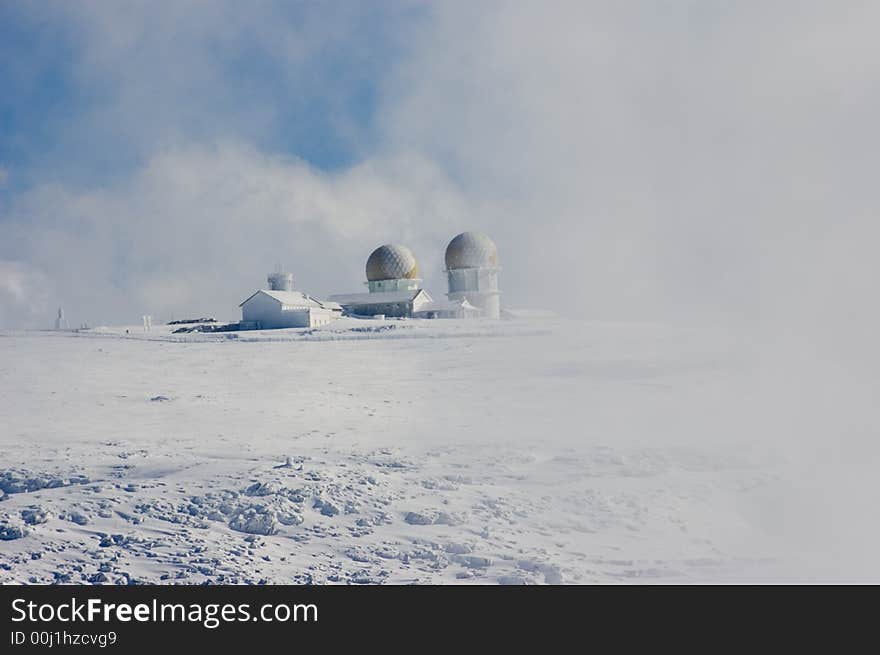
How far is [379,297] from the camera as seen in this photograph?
185 feet

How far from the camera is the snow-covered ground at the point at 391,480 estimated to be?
Result: 7.33 m

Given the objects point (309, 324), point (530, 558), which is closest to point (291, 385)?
point (530, 558)

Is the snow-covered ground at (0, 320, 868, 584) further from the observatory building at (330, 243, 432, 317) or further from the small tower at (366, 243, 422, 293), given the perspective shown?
the small tower at (366, 243, 422, 293)

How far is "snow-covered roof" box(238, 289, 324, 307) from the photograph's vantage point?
47053mm

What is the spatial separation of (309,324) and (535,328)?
1688cm

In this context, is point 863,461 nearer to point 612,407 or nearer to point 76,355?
point 612,407

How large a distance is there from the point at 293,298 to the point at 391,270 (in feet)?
40.2

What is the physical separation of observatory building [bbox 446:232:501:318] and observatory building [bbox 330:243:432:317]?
3132 mm

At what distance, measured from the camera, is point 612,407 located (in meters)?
15.3

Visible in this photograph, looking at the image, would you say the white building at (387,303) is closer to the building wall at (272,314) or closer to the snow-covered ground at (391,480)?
the building wall at (272,314)

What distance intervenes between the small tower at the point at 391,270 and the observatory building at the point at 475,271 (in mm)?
3234

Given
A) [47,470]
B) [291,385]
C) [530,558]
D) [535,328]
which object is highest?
[535,328]

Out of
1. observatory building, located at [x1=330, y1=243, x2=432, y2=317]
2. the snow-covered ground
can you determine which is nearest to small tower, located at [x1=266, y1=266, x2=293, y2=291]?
observatory building, located at [x1=330, y1=243, x2=432, y2=317]

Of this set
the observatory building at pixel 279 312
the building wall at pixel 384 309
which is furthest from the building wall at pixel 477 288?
the observatory building at pixel 279 312
